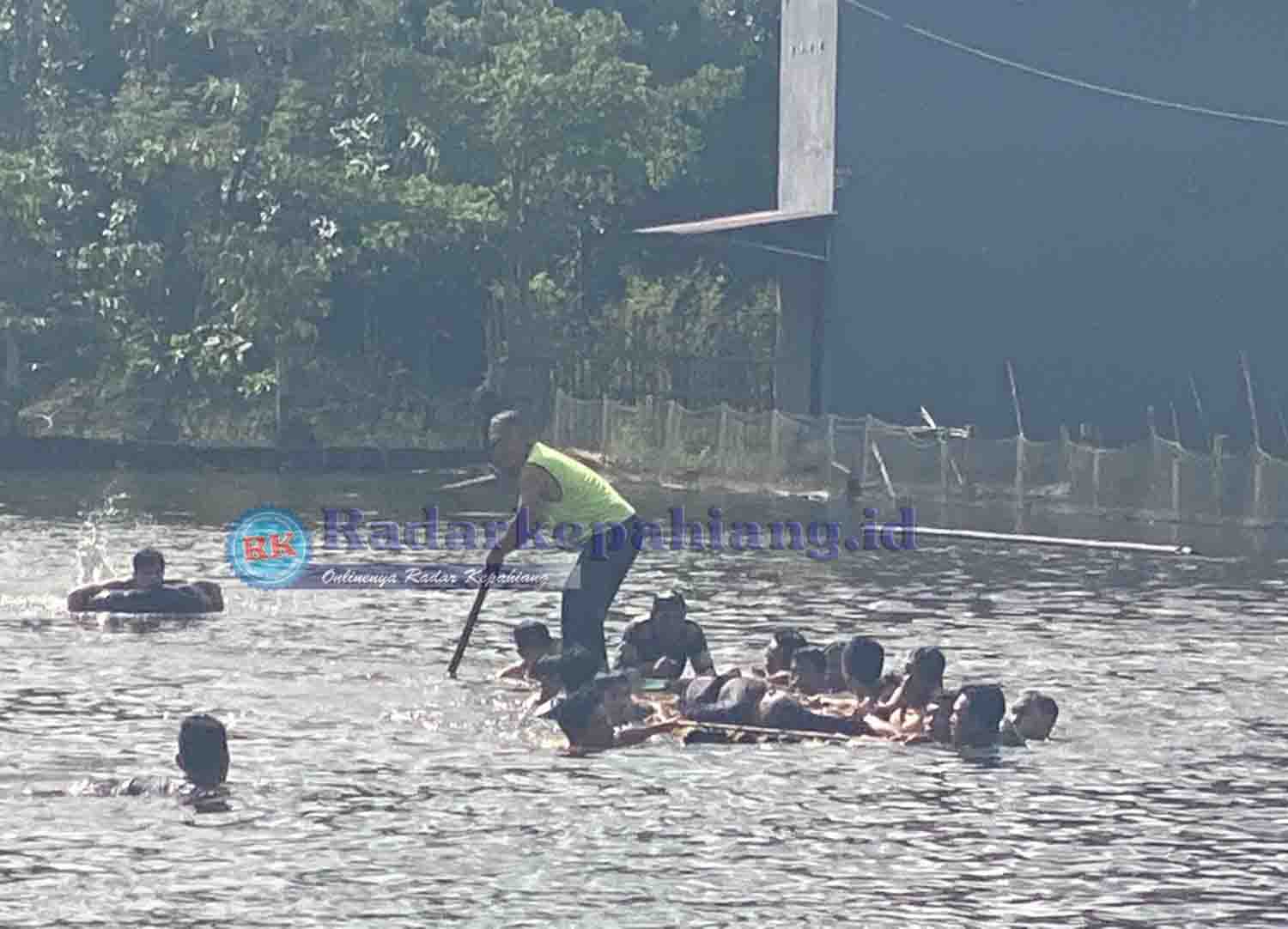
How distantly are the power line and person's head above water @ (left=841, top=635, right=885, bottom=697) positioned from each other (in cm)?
2810

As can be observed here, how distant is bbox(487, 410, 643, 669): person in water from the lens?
22453mm

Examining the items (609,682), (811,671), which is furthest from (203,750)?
(811,671)

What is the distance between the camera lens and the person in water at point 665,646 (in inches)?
936

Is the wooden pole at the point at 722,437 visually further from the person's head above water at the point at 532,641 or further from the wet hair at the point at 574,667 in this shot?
the wet hair at the point at 574,667

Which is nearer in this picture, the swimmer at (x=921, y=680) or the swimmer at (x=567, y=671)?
the swimmer at (x=921, y=680)

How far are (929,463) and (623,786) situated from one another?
24319 mm

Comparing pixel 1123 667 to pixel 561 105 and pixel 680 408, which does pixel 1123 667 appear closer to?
pixel 680 408

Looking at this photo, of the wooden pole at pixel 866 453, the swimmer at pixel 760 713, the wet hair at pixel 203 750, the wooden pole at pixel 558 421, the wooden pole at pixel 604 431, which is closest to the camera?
the wet hair at pixel 203 750

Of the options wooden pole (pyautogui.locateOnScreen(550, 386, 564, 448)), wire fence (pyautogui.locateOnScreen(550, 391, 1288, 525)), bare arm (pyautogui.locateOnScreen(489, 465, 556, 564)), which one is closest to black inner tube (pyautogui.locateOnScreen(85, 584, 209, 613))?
bare arm (pyautogui.locateOnScreen(489, 465, 556, 564))

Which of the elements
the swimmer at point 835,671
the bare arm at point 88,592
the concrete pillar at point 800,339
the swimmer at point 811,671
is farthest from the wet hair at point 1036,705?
the concrete pillar at point 800,339

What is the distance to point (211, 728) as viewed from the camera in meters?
18.5

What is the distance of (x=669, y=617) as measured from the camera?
24.0m

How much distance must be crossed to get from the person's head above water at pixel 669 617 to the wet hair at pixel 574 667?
1.90 m

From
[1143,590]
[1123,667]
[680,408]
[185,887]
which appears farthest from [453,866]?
[680,408]
